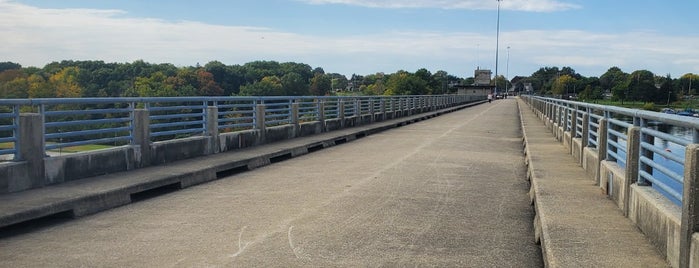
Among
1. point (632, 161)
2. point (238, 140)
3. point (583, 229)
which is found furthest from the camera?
point (238, 140)

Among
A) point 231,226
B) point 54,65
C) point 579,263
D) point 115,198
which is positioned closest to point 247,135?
point 115,198

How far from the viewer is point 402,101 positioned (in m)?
38.9

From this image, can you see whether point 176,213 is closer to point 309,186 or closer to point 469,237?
point 309,186

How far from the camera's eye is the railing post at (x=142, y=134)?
11.0 m

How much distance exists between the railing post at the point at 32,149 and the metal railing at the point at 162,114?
0.06m

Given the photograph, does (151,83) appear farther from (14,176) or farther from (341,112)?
(14,176)

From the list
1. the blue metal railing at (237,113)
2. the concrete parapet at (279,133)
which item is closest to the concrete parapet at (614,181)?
the blue metal railing at (237,113)

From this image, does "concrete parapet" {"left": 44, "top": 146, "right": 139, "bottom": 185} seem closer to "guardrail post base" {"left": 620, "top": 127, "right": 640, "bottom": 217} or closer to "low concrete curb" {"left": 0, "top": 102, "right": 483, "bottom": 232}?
"low concrete curb" {"left": 0, "top": 102, "right": 483, "bottom": 232}

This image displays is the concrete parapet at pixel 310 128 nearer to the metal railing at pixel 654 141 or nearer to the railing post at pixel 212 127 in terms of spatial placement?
the railing post at pixel 212 127

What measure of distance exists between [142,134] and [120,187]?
2.49 m

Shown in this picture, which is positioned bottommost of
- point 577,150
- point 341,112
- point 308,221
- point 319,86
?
point 308,221

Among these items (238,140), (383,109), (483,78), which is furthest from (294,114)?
(483,78)

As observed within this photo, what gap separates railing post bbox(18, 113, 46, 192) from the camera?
8.36 meters

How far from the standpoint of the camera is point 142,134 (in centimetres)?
1112
